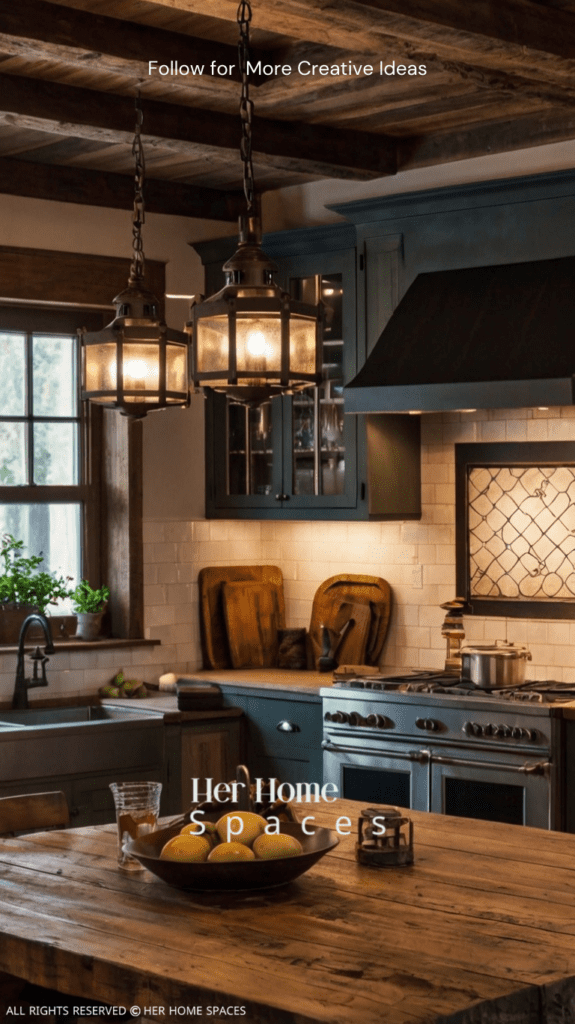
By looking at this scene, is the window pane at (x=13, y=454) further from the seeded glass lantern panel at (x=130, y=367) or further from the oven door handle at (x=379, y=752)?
the seeded glass lantern panel at (x=130, y=367)

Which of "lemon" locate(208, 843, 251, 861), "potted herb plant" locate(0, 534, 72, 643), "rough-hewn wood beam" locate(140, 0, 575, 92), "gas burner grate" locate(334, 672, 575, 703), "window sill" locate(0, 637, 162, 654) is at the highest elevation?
"rough-hewn wood beam" locate(140, 0, 575, 92)

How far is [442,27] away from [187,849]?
237 centimetres

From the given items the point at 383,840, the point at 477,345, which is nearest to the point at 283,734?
the point at 477,345

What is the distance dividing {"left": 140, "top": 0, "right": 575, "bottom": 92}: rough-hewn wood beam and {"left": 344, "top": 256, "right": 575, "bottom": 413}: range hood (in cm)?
113

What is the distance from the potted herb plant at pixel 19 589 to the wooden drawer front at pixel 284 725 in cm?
97

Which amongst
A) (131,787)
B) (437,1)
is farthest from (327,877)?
(437,1)

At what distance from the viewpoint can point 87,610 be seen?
646 cm

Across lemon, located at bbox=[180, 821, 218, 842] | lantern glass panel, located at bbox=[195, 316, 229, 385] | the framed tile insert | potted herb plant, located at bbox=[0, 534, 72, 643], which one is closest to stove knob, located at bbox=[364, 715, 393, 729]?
the framed tile insert

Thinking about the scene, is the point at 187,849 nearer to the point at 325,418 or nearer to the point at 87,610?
the point at 87,610

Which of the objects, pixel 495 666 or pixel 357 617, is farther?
pixel 357 617

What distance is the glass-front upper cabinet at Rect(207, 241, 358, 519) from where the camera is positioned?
6.37 meters

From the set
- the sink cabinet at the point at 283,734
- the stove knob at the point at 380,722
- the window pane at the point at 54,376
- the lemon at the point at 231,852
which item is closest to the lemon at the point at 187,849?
the lemon at the point at 231,852

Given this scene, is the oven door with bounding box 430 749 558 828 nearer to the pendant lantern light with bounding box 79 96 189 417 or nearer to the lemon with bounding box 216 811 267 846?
the lemon with bounding box 216 811 267 846

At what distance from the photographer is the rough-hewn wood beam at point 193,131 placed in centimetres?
520
